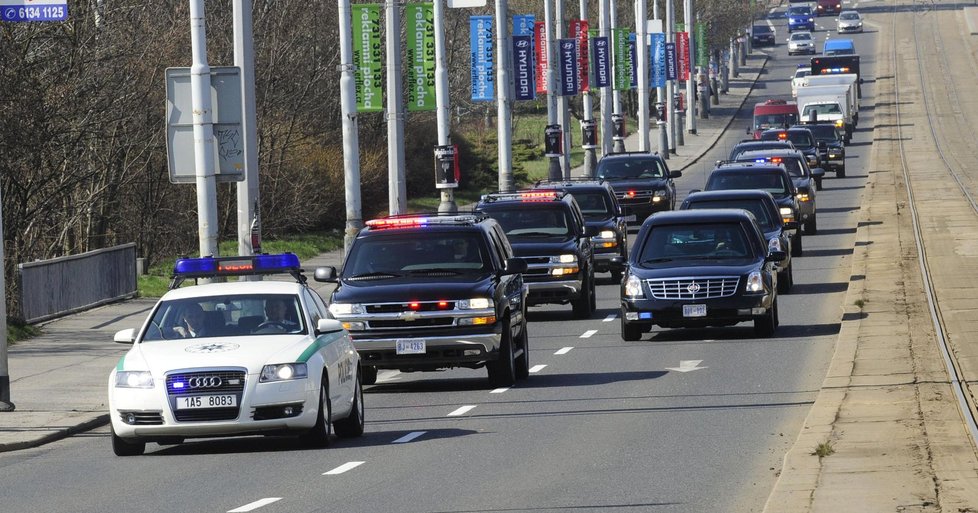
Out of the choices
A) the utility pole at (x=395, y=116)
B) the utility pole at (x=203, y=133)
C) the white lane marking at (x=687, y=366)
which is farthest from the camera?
the utility pole at (x=395, y=116)

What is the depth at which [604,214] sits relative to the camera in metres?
31.9

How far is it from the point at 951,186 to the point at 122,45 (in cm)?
2989

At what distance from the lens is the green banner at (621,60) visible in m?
66.6

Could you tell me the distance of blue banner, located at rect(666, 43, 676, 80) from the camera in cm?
7644

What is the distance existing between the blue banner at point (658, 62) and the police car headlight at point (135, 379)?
2395 inches

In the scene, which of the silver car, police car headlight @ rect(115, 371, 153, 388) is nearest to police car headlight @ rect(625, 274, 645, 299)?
police car headlight @ rect(115, 371, 153, 388)

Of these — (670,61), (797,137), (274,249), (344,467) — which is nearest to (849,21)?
(670,61)

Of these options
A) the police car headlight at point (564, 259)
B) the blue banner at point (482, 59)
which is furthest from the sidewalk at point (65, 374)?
the blue banner at point (482, 59)

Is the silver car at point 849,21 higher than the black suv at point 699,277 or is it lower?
higher

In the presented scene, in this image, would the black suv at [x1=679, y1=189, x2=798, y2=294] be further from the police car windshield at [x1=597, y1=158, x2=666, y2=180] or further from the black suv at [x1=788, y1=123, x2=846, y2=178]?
the black suv at [x1=788, y1=123, x2=846, y2=178]

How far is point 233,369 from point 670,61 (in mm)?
64429

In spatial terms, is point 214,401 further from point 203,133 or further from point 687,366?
point 687,366

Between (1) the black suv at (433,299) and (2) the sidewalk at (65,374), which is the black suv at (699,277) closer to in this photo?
(1) the black suv at (433,299)

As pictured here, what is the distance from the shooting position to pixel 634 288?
22.7 meters
